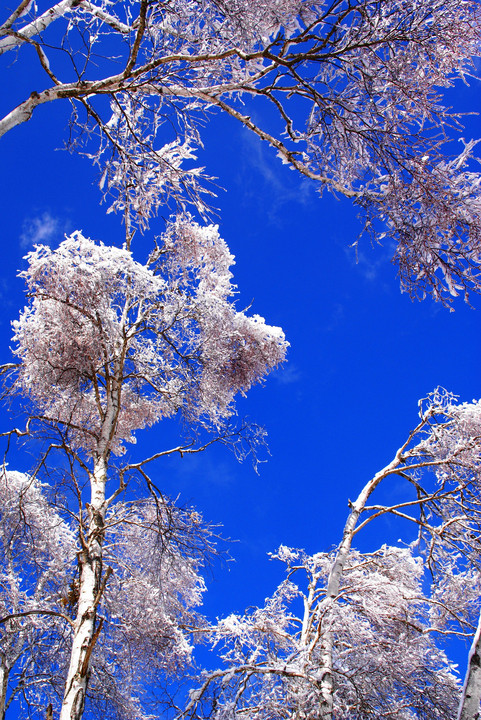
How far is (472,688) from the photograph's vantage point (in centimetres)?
350

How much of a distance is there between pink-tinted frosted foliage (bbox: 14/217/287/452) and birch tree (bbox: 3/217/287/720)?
17 millimetres

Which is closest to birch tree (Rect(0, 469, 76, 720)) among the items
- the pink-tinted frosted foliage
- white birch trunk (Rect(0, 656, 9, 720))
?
white birch trunk (Rect(0, 656, 9, 720))

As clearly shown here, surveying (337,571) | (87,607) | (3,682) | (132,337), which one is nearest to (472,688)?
(87,607)

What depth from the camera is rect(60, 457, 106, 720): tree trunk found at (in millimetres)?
4855

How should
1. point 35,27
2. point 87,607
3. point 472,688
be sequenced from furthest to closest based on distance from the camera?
1. point 87,607
2. point 35,27
3. point 472,688

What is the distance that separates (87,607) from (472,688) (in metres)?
3.76

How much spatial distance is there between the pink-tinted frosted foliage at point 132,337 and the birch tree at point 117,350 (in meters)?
0.02

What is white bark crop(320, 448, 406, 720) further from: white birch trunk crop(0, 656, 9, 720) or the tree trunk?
white birch trunk crop(0, 656, 9, 720)

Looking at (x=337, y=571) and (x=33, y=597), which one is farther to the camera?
(x=33, y=597)

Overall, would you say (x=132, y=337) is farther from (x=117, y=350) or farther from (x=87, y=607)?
(x=87, y=607)

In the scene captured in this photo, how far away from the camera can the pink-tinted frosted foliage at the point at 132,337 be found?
22.1ft

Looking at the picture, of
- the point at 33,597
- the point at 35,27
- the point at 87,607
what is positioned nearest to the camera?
the point at 35,27

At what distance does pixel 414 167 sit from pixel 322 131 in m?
1.09

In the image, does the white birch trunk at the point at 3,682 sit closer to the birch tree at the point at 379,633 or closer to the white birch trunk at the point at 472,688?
the birch tree at the point at 379,633
